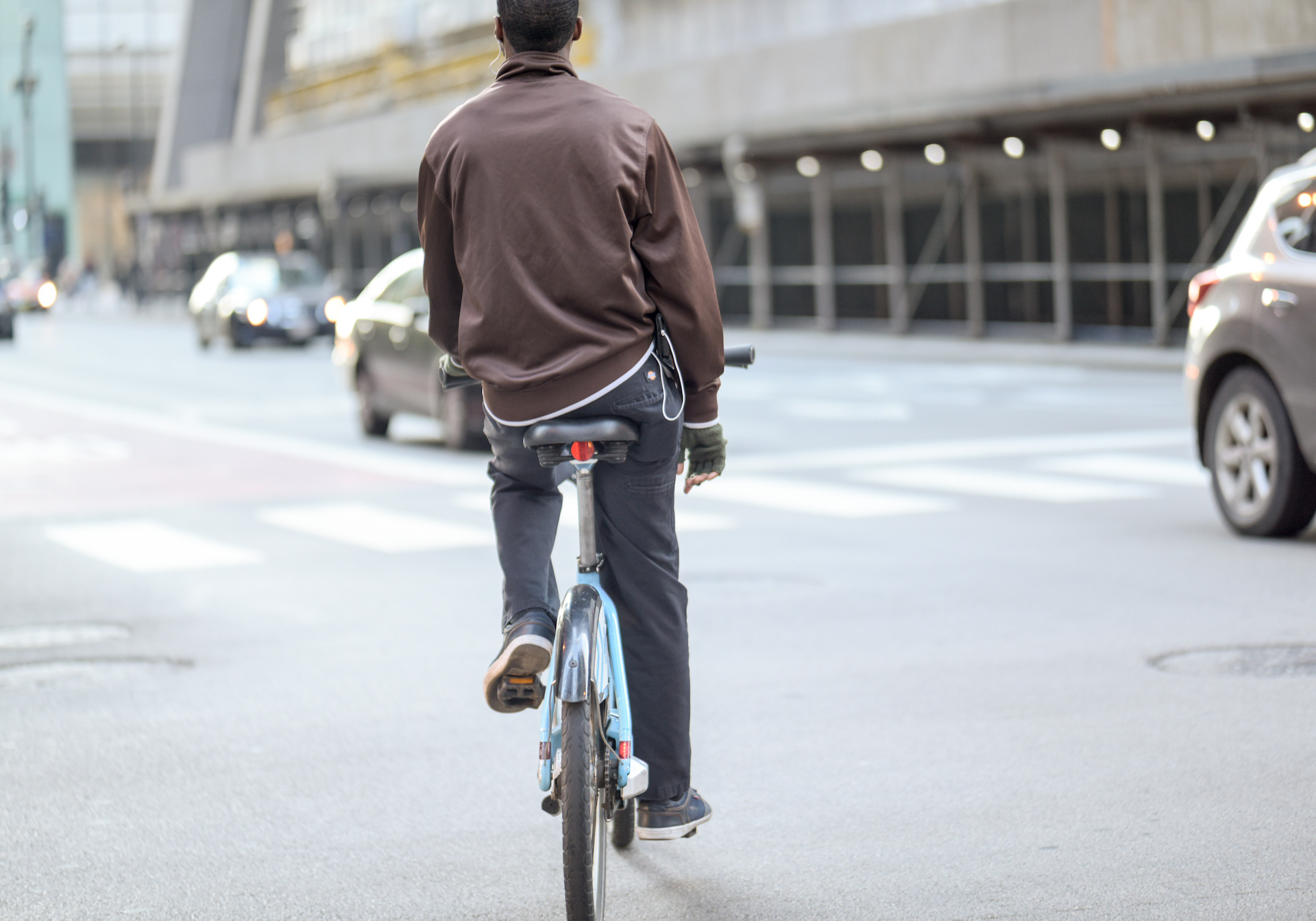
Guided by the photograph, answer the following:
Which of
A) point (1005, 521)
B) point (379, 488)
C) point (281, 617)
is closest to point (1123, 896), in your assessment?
point (281, 617)

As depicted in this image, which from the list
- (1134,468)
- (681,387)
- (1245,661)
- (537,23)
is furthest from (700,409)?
(1134,468)

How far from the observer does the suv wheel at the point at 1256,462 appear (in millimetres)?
10023

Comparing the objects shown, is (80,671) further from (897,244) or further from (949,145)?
(897,244)

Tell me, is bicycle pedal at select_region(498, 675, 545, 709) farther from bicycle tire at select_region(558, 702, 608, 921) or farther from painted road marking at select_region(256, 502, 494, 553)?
painted road marking at select_region(256, 502, 494, 553)

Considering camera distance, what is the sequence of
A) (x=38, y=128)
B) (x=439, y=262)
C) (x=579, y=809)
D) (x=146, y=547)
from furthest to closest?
(x=38, y=128)
(x=146, y=547)
(x=439, y=262)
(x=579, y=809)

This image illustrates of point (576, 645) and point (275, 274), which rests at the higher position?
point (576, 645)

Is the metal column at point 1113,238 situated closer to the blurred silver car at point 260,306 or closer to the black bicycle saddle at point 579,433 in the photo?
the blurred silver car at point 260,306

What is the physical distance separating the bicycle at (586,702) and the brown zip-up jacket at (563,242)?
0.11 metres

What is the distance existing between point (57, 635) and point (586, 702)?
507cm

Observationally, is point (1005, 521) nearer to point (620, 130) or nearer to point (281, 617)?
point (281, 617)

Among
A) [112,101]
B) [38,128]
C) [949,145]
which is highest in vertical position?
[112,101]

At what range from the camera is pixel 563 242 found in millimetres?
4258

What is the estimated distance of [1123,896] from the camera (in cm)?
459

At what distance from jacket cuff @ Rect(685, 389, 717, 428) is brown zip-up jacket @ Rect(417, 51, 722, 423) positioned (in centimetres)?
8
